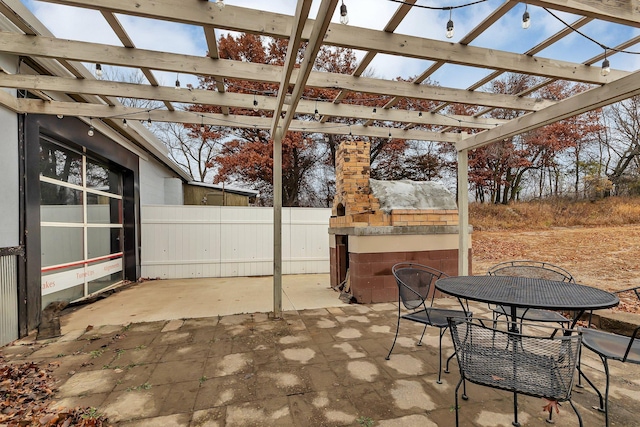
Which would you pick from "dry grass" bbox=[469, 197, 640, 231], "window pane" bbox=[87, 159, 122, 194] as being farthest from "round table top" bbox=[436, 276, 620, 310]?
"dry grass" bbox=[469, 197, 640, 231]

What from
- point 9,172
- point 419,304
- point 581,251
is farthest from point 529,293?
point 581,251

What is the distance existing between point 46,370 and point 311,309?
2.88 m

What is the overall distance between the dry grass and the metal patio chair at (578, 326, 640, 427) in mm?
10344

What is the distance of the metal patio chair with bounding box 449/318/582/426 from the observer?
155 centimetres

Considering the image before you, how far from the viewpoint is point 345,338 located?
10.7ft

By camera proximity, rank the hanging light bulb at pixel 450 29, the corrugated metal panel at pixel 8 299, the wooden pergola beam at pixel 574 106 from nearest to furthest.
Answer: the hanging light bulb at pixel 450 29 → the wooden pergola beam at pixel 574 106 → the corrugated metal panel at pixel 8 299

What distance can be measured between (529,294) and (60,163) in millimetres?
5938

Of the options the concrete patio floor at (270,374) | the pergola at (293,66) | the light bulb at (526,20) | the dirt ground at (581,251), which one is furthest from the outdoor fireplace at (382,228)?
the light bulb at (526,20)

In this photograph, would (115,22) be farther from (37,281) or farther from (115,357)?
(37,281)

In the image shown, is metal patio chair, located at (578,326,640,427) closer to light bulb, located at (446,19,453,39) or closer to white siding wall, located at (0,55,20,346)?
light bulb, located at (446,19,453,39)

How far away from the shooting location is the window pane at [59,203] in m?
3.96

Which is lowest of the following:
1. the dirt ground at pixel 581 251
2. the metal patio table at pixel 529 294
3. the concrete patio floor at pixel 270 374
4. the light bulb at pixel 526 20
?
the concrete patio floor at pixel 270 374

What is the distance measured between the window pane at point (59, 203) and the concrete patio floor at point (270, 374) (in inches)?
57.4

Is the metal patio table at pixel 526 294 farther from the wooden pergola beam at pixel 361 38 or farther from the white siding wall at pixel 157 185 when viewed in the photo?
the white siding wall at pixel 157 185
